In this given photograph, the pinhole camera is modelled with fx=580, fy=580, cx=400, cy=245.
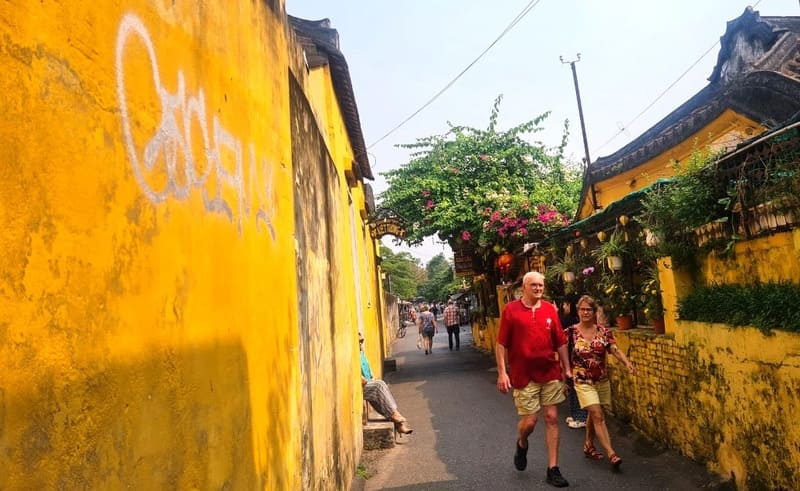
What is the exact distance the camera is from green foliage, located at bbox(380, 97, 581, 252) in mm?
14234

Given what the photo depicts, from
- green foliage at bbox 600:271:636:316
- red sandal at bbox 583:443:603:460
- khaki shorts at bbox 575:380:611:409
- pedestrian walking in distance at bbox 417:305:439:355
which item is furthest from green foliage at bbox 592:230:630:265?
pedestrian walking in distance at bbox 417:305:439:355

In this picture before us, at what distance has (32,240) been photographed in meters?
1.26

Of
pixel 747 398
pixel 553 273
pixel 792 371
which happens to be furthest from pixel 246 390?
pixel 553 273

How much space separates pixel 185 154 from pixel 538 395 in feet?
14.2

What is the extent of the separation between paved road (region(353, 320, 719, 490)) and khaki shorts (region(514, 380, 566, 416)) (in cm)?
71

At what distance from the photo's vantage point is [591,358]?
596 cm

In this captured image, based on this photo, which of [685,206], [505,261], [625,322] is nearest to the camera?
[685,206]

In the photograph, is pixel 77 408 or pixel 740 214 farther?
pixel 740 214

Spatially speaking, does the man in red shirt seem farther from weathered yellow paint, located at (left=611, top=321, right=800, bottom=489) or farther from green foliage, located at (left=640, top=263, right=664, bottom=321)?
green foliage, located at (left=640, top=263, right=664, bottom=321)

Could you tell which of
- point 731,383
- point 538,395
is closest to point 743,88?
point 731,383

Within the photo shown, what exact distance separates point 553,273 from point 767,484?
6220 mm

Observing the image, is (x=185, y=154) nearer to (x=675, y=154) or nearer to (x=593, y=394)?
(x=593, y=394)

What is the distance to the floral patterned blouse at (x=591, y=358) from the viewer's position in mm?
5930

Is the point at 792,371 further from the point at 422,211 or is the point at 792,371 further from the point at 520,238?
the point at 422,211
